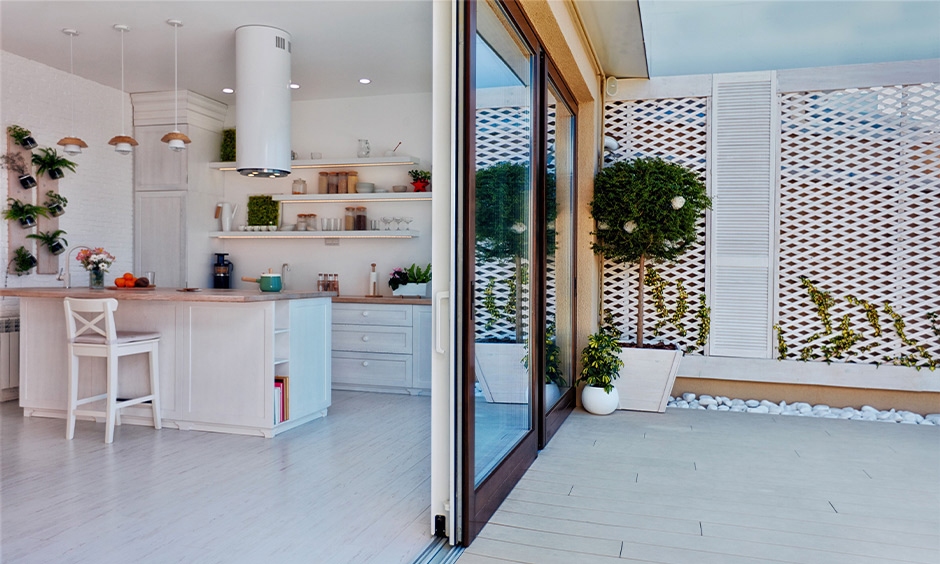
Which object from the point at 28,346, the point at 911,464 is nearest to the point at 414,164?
the point at 28,346

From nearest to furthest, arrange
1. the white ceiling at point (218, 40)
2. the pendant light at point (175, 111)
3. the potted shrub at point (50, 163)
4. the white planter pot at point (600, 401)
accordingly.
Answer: the white ceiling at point (218, 40)
the pendant light at point (175, 111)
the white planter pot at point (600, 401)
the potted shrub at point (50, 163)

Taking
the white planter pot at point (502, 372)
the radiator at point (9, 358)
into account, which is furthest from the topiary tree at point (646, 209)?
the radiator at point (9, 358)

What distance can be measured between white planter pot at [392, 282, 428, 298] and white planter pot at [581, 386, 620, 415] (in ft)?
6.05

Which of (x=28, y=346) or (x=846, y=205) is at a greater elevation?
(x=846, y=205)

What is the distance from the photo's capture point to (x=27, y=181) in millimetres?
5441

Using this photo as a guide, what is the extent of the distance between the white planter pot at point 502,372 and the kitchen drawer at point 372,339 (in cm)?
217

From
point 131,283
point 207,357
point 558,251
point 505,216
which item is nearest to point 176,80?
point 131,283

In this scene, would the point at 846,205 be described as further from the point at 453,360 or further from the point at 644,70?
the point at 453,360

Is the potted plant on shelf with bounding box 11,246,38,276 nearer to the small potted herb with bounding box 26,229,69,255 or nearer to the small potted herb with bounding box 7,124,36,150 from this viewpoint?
the small potted herb with bounding box 26,229,69,255

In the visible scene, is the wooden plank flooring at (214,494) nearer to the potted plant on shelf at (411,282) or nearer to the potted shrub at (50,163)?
the potted plant on shelf at (411,282)

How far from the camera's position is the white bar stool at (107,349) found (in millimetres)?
4016

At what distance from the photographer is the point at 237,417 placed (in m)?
4.25

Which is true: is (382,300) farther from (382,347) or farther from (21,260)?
(21,260)

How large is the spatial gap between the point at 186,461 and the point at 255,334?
34.6 inches
